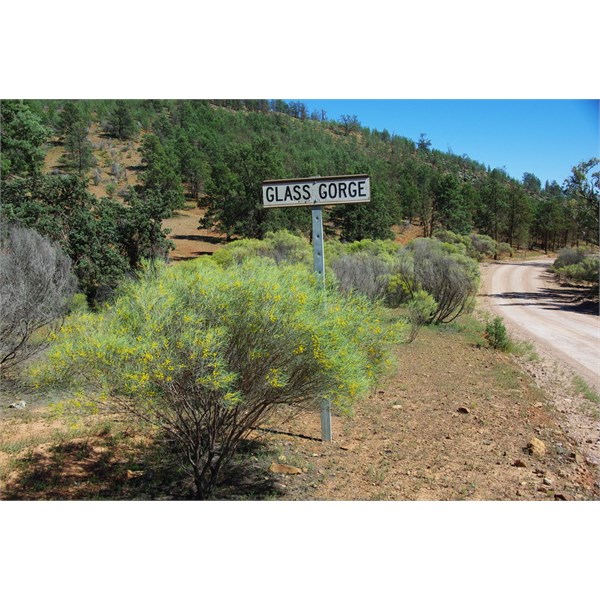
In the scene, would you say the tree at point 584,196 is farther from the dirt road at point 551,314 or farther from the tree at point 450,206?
the tree at point 450,206

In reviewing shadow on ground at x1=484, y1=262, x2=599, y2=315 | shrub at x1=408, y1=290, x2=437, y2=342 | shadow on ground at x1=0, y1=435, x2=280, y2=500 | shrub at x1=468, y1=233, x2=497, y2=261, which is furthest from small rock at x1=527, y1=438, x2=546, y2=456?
shrub at x1=468, y1=233, x2=497, y2=261

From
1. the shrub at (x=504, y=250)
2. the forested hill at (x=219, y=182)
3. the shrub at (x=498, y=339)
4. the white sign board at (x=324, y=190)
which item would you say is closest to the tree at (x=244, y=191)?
the forested hill at (x=219, y=182)

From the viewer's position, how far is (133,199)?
20.2 m

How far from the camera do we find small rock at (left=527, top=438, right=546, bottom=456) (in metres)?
5.96

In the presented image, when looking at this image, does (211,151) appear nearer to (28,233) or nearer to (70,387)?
(28,233)

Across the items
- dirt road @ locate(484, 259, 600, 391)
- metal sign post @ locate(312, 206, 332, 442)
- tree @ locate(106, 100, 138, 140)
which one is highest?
tree @ locate(106, 100, 138, 140)

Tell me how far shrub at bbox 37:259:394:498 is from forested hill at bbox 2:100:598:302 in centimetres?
1224

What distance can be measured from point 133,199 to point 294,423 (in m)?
15.9

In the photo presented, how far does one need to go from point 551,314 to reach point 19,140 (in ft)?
67.5

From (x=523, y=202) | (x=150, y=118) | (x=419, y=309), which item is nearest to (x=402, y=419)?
(x=419, y=309)

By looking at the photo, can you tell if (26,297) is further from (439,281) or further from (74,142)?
(74,142)

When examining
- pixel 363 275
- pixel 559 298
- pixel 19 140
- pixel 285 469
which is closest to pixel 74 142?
pixel 19 140

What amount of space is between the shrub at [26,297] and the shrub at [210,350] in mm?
4728

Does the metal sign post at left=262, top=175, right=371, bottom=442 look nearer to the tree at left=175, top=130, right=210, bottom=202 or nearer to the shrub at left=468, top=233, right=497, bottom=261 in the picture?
the tree at left=175, top=130, right=210, bottom=202
